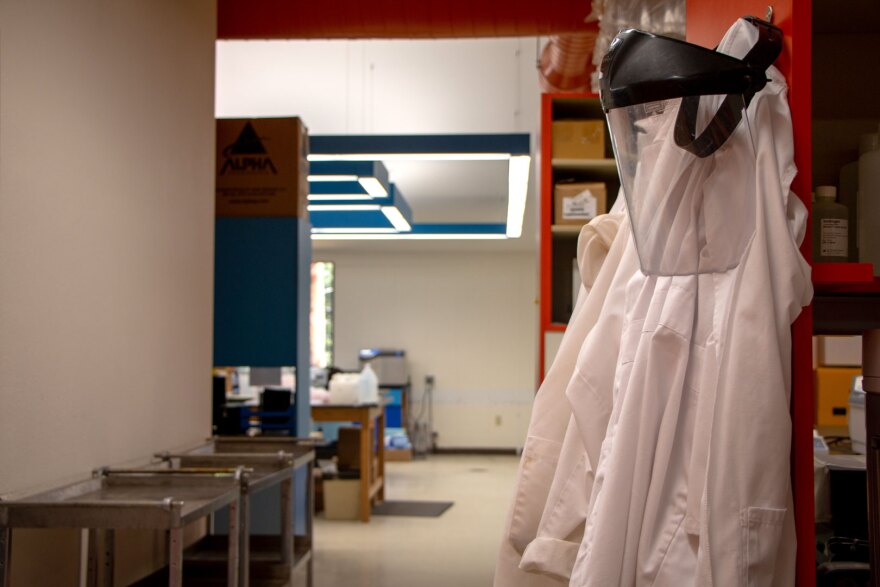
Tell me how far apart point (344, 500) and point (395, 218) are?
2431 millimetres

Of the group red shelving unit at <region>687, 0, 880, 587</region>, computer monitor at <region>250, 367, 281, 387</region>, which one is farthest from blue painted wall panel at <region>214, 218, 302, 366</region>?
computer monitor at <region>250, 367, 281, 387</region>

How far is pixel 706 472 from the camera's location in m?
1.31

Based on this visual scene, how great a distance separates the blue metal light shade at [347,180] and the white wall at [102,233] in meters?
1.68

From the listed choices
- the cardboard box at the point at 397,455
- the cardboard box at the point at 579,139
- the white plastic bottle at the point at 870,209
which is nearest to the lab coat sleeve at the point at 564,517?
the white plastic bottle at the point at 870,209

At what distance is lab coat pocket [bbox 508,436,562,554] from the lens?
1.83m

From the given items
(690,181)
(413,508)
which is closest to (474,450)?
(413,508)

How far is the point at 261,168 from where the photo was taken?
4.68 metres

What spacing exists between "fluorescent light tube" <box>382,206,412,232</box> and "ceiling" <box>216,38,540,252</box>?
56cm

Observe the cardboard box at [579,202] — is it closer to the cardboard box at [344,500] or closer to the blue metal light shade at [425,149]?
the blue metal light shade at [425,149]

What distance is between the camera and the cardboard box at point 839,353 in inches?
203

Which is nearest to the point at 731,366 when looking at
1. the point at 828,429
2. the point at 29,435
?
the point at 29,435

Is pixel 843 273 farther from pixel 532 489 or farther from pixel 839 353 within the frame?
pixel 839 353

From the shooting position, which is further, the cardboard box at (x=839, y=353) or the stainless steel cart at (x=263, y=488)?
the cardboard box at (x=839, y=353)

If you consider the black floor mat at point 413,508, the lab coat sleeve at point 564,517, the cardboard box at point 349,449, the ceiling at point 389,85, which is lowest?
the black floor mat at point 413,508
